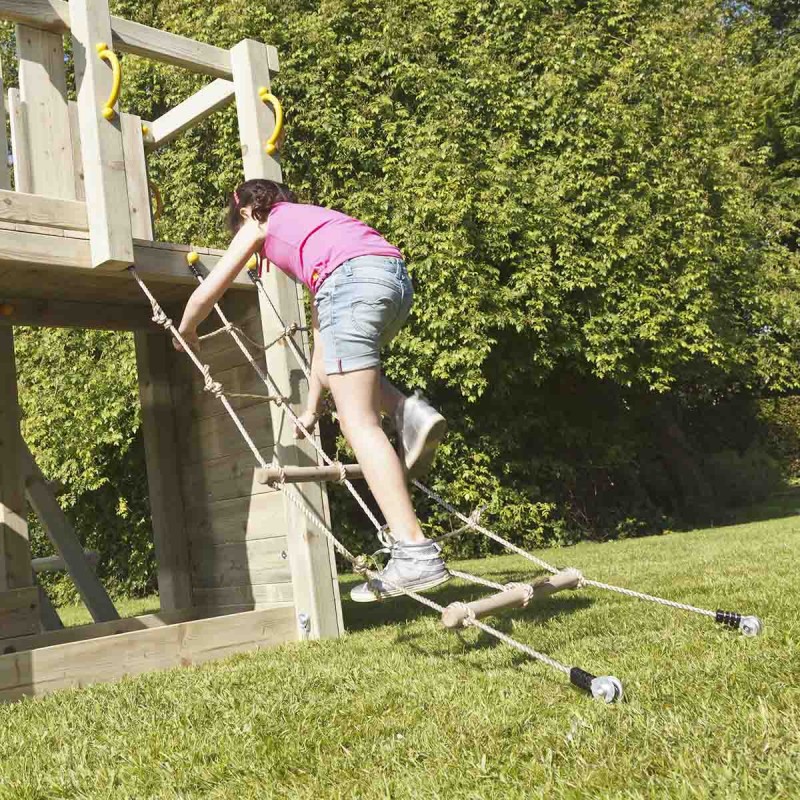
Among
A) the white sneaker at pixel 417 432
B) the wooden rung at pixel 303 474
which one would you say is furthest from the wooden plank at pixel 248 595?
the white sneaker at pixel 417 432

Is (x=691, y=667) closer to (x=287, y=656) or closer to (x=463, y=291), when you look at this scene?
(x=287, y=656)

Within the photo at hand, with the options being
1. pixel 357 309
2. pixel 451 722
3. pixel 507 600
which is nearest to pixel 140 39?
pixel 357 309

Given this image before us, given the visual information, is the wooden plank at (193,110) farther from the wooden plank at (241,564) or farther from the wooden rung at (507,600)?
the wooden rung at (507,600)

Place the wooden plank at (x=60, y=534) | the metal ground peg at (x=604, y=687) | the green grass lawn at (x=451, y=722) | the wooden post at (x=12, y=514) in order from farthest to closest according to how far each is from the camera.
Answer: the wooden plank at (x=60, y=534)
the wooden post at (x=12, y=514)
the metal ground peg at (x=604, y=687)
the green grass lawn at (x=451, y=722)

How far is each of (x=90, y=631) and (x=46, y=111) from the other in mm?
2676

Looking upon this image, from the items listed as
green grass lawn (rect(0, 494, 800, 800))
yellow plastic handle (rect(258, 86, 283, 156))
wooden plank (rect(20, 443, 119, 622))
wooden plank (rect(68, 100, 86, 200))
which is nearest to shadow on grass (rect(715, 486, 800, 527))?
green grass lawn (rect(0, 494, 800, 800))

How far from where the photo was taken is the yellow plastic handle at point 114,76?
13.3ft

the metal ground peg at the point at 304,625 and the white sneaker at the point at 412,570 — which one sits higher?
the white sneaker at the point at 412,570

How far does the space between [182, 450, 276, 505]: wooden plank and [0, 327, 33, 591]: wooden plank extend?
3.07 ft

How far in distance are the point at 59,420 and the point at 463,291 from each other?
4.98m

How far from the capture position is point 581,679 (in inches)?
100

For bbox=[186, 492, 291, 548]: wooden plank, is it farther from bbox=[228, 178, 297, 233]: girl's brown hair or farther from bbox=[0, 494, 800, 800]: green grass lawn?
bbox=[228, 178, 297, 233]: girl's brown hair

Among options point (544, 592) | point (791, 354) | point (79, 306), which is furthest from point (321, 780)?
point (791, 354)

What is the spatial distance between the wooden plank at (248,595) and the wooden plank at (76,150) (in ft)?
7.18
